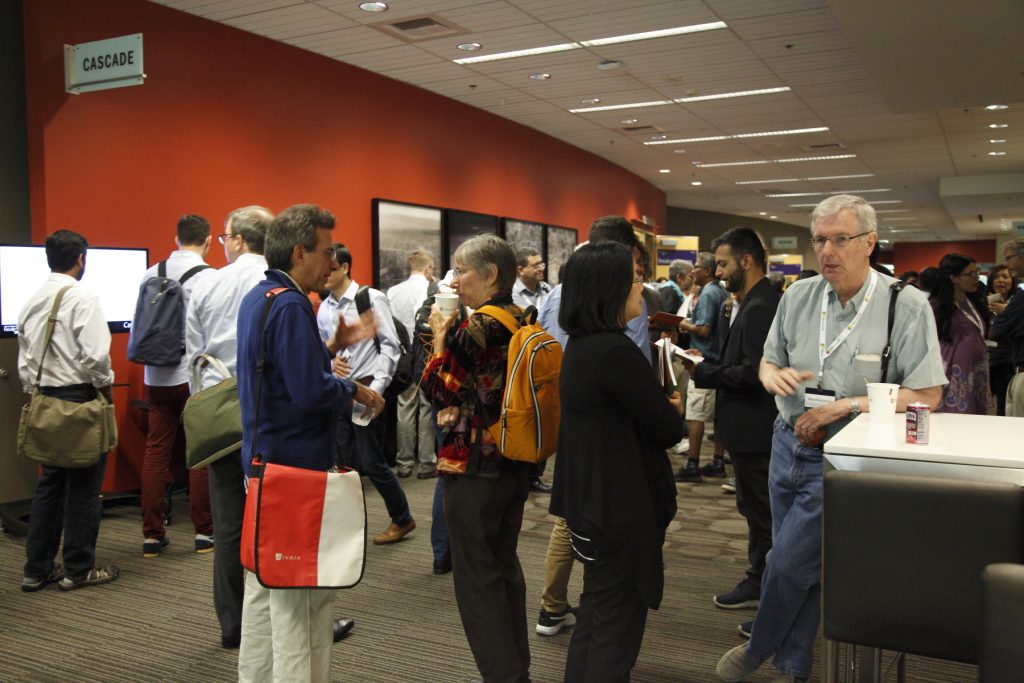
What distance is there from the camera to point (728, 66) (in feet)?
25.9

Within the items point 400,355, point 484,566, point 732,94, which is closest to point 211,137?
point 400,355

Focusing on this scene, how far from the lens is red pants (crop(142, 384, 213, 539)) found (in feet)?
14.6

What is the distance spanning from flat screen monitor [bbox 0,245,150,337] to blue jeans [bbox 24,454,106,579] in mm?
1002

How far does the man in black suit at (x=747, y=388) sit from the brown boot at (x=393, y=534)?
180 centimetres

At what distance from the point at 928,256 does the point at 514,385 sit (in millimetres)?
35993

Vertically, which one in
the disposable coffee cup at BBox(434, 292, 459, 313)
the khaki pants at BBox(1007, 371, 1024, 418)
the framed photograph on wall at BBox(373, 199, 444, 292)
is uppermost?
the framed photograph on wall at BBox(373, 199, 444, 292)

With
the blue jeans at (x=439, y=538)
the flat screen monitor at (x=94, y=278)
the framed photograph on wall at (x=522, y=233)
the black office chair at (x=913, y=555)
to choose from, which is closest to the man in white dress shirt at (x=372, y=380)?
the blue jeans at (x=439, y=538)

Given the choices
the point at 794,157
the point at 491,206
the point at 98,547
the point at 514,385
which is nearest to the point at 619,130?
the point at 491,206

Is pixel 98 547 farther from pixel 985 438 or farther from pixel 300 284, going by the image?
pixel 985 438

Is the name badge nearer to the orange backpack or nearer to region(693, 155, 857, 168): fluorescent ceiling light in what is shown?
the orange backpack

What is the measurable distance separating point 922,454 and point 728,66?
670 cm

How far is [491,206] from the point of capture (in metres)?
9.96

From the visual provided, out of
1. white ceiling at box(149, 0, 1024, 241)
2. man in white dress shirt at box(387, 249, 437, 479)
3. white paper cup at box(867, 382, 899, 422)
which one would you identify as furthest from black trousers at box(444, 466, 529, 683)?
white ceiling at box(149, 0, 1024, 241)

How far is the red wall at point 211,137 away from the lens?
5.12 m
